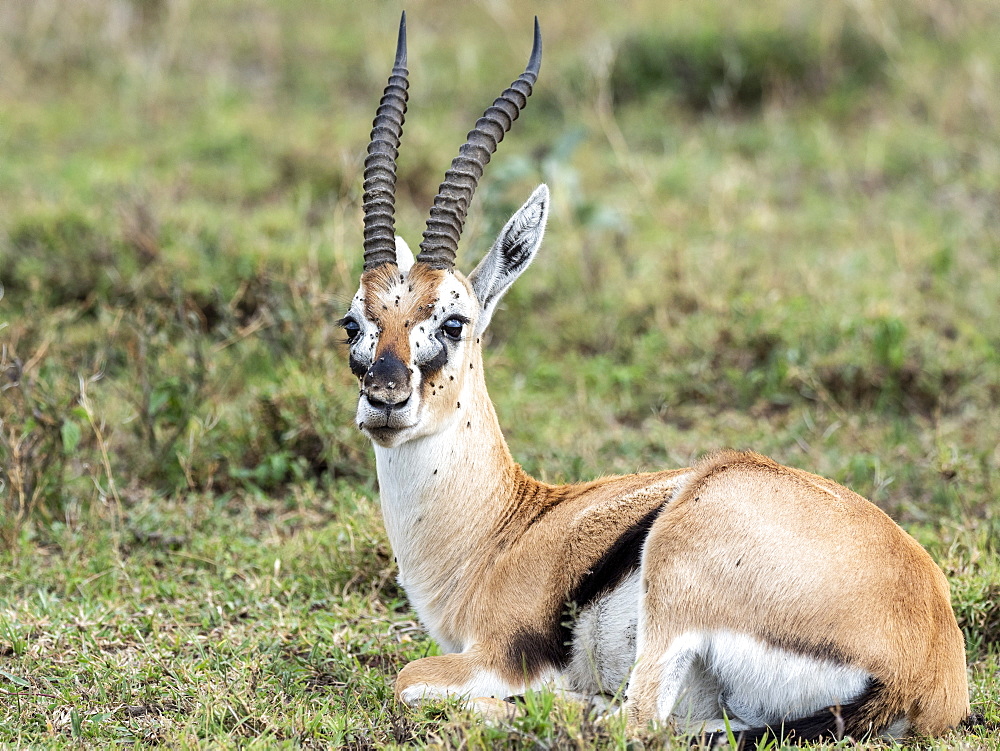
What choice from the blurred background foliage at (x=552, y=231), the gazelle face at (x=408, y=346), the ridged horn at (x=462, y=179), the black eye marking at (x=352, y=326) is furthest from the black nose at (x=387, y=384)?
the blurred background foliage at (x=552, y=231)

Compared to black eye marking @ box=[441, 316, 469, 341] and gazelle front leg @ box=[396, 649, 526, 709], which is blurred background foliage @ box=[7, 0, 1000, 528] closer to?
black eye marking @ box=[441, 316, 469, 341]

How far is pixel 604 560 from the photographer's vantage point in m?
4.20

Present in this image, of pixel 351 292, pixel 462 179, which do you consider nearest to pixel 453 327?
pixel 462 179

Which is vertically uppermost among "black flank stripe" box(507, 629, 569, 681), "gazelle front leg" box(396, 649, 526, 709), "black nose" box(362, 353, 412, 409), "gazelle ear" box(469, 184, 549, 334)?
"gazelle ear" box(469, 184, 549, 334)

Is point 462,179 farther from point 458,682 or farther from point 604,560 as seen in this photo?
point 458,682

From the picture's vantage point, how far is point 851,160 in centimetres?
1039

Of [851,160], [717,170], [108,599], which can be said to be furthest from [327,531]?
[851,160]

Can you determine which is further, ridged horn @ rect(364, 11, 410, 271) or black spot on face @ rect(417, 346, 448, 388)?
ridged horn @ rect(364, 11, 410, 271)

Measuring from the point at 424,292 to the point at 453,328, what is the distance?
162 mm

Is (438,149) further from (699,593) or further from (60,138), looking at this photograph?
(699,593)

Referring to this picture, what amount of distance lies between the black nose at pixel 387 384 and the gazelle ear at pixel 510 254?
0.62 m

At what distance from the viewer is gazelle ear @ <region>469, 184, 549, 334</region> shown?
4.66 meters

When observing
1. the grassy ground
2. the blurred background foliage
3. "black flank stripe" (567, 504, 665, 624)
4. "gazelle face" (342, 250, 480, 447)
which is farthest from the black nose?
the blurred background foliage

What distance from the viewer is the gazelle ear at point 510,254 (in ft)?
15.3
